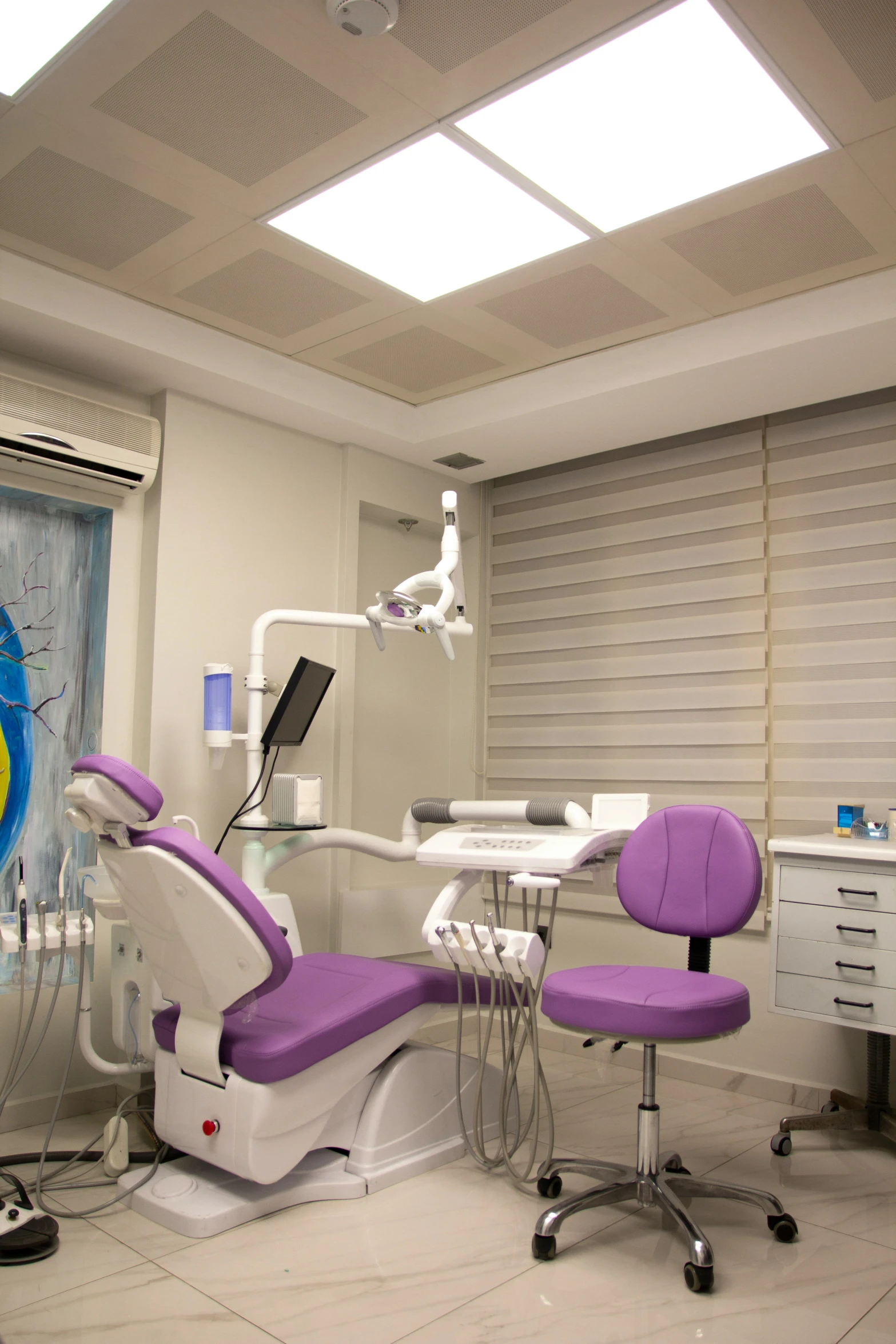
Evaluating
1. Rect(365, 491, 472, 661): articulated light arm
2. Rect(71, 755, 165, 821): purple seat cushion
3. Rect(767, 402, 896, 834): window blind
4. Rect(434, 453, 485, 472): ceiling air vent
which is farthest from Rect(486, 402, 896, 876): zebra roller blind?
Rect(71, 755, 165, 821): purple seat cushion

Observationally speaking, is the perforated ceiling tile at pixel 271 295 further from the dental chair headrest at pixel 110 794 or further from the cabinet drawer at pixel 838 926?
the cabinet drawer at pixel 838 926

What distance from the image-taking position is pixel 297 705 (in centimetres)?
351

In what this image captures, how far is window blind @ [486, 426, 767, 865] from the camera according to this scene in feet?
12.7

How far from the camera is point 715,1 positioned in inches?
77.8

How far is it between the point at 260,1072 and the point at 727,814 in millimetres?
1440

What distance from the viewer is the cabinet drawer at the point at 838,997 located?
276 cm

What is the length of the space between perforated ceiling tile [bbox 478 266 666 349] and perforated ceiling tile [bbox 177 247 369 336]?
52 centimetres

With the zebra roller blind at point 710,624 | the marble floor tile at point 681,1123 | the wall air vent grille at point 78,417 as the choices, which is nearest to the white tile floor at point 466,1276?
the marble floor tile at point 681,1123

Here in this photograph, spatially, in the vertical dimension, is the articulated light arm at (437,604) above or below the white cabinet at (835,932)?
above

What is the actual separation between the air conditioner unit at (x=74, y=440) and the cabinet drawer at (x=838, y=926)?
2.58 metres

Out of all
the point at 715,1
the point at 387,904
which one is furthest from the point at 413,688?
the point at 715,1

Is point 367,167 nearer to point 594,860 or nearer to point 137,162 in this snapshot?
point 137,162

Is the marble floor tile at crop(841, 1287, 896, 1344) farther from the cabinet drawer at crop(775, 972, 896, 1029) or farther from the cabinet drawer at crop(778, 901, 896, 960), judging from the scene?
the cabinet drawer at crop(778, 901, 896, 960)

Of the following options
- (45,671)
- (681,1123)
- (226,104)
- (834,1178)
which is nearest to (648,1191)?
(834,1178)
